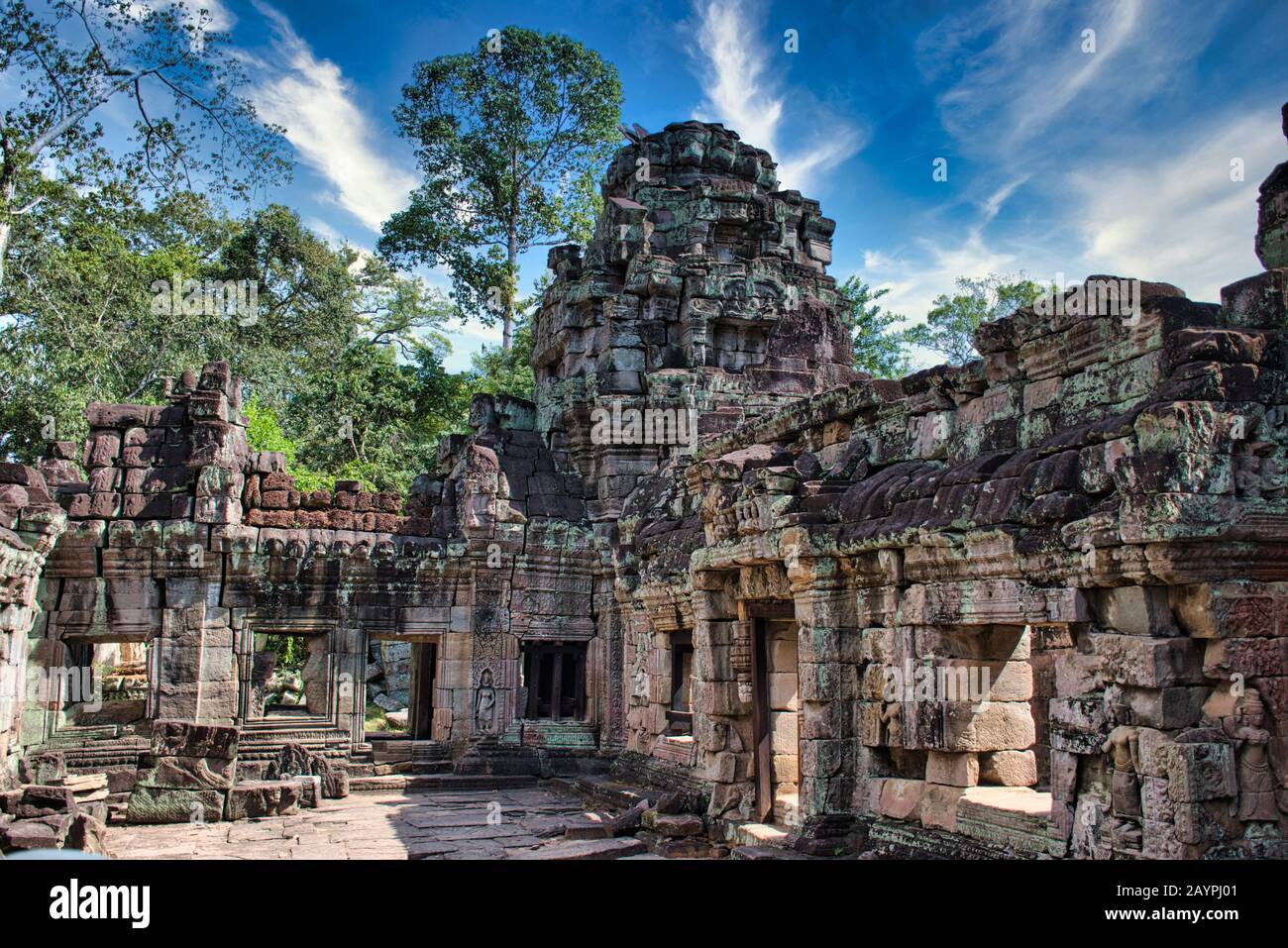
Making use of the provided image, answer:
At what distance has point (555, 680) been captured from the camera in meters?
15.3

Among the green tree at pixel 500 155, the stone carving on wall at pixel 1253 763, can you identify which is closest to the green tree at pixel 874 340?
the green tree at pixel 500 155

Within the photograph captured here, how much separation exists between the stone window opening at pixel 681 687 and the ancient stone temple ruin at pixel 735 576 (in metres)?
0.06

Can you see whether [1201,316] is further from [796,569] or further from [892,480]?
[796,569]

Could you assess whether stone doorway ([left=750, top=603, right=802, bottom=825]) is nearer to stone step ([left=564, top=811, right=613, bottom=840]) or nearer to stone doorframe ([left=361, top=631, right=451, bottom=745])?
stone step ([left=564, top=811, right=613, bottom=840])

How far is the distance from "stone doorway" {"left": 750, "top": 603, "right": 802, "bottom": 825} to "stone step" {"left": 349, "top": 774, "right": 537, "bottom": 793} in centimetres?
529

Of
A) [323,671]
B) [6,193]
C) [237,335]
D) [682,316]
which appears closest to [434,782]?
[323,671]

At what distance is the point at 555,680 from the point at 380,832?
4.63 meters

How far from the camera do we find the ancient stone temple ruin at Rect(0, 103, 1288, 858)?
5.52 metres

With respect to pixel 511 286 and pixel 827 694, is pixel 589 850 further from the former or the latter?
pixel 511 286

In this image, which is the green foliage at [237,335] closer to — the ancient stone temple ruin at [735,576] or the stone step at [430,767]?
the ancient stone temple ruin at [735,576]

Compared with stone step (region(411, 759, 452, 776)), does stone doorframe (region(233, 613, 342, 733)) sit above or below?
above

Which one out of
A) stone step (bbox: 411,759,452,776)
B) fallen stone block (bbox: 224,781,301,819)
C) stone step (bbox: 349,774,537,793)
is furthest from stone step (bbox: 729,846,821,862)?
stone step (bbox: 411,759,452,776)

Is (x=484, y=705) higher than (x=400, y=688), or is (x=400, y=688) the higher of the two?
(x=484, y=705)

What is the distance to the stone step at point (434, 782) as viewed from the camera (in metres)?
13.7
